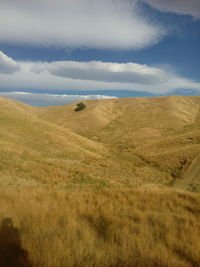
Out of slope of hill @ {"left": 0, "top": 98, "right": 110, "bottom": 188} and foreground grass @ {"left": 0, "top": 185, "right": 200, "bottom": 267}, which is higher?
foreground grass @ {"left": 0, "top": 185, "right": 200, "bottom": 267}

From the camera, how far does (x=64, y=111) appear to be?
98188 millimetres

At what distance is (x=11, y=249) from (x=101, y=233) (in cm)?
222

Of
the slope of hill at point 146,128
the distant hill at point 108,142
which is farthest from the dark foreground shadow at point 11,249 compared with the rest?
the slope of hill at point 146,128

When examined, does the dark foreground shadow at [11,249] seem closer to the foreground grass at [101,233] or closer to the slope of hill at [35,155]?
the foreground grass at [101,233]

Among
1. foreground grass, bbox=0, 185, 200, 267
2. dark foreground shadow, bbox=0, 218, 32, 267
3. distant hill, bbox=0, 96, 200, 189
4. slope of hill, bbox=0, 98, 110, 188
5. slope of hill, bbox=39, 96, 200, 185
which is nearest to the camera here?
dark foreground shadow, bbox=0, 218, 32, 267

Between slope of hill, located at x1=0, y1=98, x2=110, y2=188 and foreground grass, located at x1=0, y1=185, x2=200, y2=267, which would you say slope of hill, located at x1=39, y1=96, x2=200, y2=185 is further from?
foreground grass, located at x1=0, y1=185, x2=200, y2=267

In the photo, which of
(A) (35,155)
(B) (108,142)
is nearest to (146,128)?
(B) (108,142)

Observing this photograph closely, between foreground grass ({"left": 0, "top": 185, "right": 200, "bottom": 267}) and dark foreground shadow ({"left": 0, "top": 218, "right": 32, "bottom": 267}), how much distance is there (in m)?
0.11

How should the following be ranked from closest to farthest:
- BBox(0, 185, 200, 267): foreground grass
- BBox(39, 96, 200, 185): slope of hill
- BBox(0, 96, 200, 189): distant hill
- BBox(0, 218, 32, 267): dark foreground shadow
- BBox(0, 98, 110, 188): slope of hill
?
1. BBox(0, 218, 32, 267): dark foreground shadow
2. BBox(0, 185, 200, 267): foreground grass
3. BBox(0, 98, 110, 188): slope of hill
4. BBox(0, 96, 200, 189): distant hill
5. BBox(39, 96, 200, 185): slope of hill

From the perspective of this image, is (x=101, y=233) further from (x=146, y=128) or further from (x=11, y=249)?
(x=146, y=128)

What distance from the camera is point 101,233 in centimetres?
506

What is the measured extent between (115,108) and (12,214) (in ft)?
319

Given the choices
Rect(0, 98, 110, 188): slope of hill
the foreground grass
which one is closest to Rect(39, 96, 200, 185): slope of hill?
Rect(0, 98, 110, 188): slope of hill

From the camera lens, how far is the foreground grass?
12.6ft
